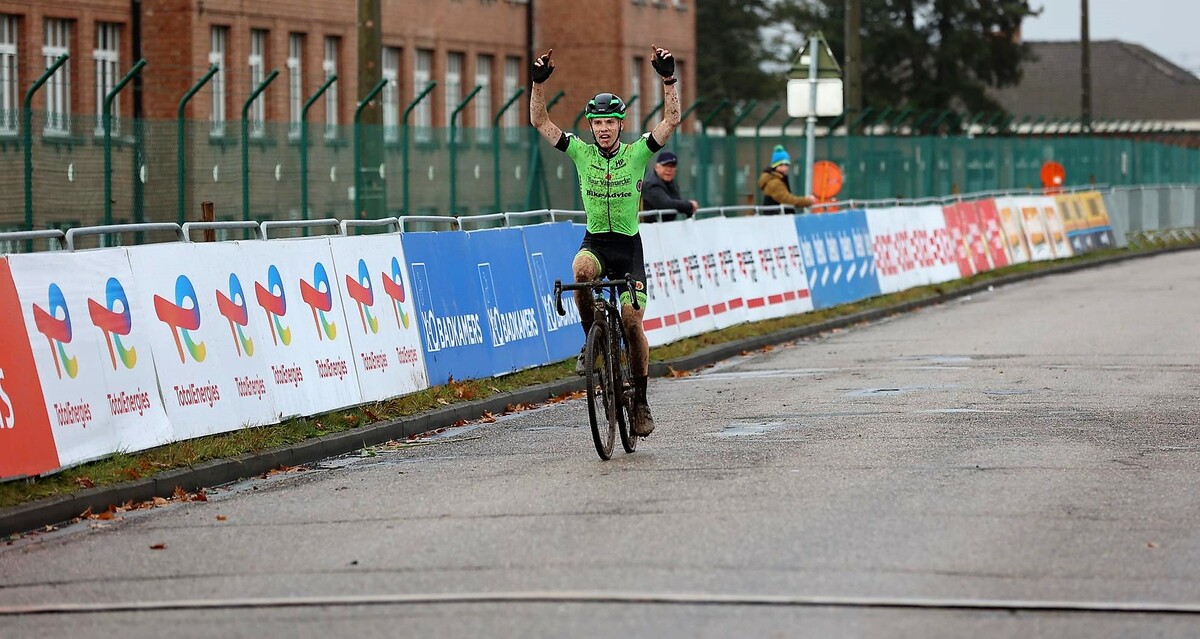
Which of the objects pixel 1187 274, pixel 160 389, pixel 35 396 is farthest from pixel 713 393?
pixel 1187 274

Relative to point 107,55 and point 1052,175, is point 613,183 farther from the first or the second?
point 1052,175

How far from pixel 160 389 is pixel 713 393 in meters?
5.44

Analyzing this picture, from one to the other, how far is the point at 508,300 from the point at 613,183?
16.0 feet

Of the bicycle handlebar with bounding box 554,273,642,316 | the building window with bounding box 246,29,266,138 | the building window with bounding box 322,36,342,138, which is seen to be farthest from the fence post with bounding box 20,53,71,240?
the building window with bounding box 322,36,342,138

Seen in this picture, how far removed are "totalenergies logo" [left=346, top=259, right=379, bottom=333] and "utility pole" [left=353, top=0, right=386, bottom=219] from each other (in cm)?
781

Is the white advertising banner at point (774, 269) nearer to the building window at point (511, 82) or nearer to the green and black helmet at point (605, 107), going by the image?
the green and black helmet at point (605, 107)

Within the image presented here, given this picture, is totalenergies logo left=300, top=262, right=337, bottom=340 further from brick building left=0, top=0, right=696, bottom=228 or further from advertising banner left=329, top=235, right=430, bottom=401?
brick building left=0, top=0, right=696, bottom=228

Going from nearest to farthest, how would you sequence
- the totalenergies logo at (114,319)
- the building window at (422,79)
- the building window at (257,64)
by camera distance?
1. the totalenergies logo at (114,319)
2. the building window at (257,64)
3. the building window at (422,79)

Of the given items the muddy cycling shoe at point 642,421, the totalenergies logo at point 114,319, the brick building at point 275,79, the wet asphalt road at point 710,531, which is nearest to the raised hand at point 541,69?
the muddy cycling shoe at point 642,421

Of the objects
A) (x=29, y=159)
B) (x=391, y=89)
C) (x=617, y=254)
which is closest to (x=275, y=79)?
(x=391, y=89)

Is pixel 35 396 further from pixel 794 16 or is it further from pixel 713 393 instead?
pixel 794 16

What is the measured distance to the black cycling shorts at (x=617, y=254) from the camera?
12.5m

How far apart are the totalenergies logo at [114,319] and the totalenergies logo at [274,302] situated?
58.2 inches

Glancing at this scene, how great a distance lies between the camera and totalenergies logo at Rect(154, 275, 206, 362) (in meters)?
12.3
